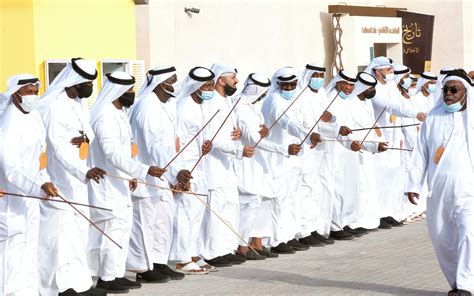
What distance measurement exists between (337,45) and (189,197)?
15437mm

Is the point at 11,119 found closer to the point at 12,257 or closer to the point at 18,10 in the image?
the point at 12,257

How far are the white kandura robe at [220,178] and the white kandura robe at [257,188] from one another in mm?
531

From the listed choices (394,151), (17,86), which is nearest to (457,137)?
(17,86)

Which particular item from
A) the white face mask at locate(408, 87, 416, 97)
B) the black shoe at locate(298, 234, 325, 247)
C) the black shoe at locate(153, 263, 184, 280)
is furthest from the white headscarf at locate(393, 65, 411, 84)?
the black shoe at locate(153, 263, 184, 280)

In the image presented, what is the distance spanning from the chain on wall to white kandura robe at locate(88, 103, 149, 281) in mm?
16343

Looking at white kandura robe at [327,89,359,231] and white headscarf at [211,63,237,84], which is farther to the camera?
white kandura robe at [327,89,359,231]

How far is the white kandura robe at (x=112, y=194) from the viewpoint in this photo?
11.9 meters

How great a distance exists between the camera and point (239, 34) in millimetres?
23922

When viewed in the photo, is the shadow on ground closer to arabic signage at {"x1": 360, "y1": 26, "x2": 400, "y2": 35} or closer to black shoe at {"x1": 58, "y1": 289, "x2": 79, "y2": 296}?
black shoe at {"x1": 58, "y1": 289, "x2": 79, "y2": 296}

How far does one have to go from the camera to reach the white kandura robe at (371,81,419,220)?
55.9ft

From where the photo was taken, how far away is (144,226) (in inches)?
499

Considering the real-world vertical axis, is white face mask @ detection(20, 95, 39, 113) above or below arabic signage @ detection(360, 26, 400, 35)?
below

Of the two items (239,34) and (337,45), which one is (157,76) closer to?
(239,34)

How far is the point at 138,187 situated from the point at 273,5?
13.0 metres
